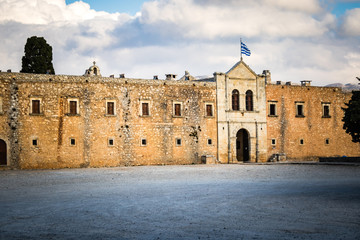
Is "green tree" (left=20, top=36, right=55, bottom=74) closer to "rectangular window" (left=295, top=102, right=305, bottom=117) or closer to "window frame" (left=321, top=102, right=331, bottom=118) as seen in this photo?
"rectangular window" (left=295, top=102, right=305, bottom=117)

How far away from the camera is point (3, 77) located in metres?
30.7

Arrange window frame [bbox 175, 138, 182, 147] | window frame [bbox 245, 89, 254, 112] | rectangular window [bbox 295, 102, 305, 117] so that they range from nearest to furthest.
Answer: window frame [bbox 175, 138, 182, 147]
window frame [bbox 245, 89, 254, 112]
rectangular window [bbox 295, 102, 305, 117]

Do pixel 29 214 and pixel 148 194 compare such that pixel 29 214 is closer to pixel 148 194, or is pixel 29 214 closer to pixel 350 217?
pixel 148 194

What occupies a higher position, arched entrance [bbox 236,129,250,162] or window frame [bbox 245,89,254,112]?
window frame [bbox 245,89,254,112]

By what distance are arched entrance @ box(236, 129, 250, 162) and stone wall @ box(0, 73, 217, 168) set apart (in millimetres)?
3595

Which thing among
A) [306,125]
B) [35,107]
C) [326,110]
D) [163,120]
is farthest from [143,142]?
[326,110]

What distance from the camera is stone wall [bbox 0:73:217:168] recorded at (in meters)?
31.0

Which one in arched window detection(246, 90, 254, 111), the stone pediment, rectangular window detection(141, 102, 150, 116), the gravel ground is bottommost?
the gravel ground

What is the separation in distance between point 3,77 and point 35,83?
2102 millimetres

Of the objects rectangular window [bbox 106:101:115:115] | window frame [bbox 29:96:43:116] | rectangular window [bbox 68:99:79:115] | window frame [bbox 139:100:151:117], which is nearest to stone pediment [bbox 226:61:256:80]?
window frame [bbox 139:100:151:117]

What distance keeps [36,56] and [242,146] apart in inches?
809

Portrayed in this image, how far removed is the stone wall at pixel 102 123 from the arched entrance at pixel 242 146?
3.60 meters

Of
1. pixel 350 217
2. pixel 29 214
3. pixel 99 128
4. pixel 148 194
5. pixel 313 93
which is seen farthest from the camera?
pixel 313 93

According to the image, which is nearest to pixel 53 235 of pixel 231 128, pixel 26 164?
pixel 26 164
